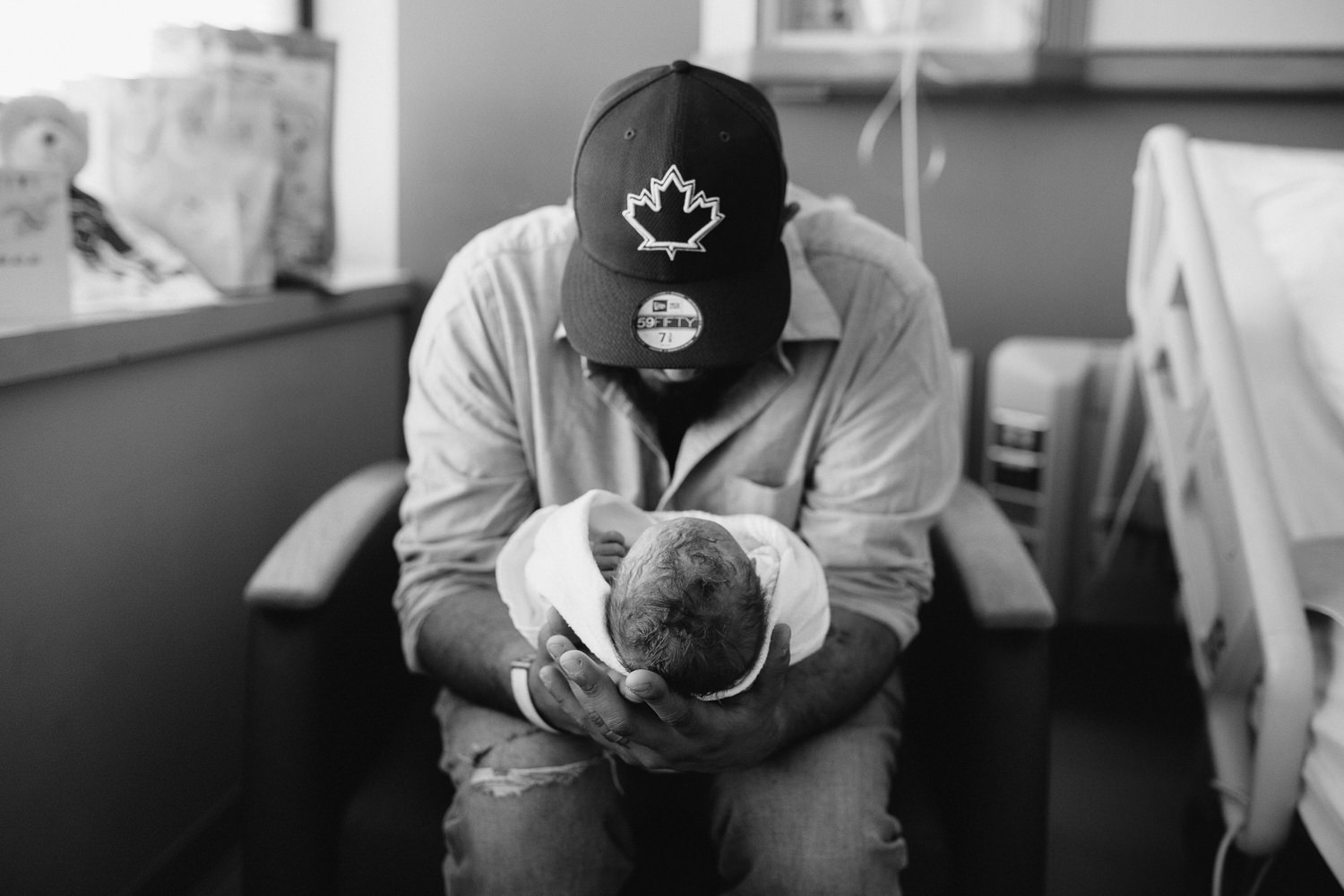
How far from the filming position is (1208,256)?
5.32ft

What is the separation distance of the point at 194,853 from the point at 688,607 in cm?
112

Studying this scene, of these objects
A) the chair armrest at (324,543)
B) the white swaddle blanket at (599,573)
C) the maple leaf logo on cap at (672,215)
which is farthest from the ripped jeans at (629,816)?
the maple leaf logo on cap at (672,215)

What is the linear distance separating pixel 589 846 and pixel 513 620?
0.85ft

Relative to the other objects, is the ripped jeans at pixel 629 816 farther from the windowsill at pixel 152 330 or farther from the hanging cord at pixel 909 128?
the hanging cord at pixel 909 128

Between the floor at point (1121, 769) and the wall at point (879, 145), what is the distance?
0.73 m

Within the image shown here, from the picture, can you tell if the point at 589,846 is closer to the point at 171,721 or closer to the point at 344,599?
the point at 344,599

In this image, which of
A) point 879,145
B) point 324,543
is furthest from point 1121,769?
point 324,543

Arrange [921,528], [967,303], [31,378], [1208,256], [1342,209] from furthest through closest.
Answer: [967,303]
[1342,209]
[1208,256]
[921,528]
[31,378]

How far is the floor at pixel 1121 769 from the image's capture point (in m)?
1.74

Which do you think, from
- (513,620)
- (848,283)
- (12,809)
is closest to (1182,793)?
(848,283)

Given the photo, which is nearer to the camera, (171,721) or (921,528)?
(921,528)

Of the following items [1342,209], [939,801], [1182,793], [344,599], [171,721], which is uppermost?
[1342,209]

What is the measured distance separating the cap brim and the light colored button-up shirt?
0.14 meters

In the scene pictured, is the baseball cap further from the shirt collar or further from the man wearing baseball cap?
the shirt collar
